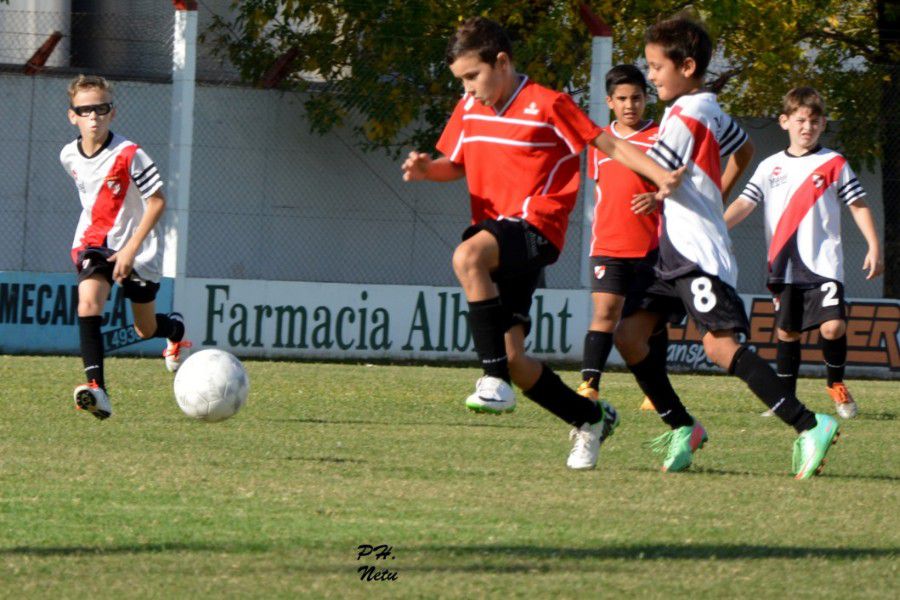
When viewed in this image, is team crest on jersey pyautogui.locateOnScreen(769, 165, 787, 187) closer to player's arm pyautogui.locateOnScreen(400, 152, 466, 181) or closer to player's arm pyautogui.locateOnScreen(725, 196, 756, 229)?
player's arm pyautogui.locateOnScreen(725, 196, 756, 229)

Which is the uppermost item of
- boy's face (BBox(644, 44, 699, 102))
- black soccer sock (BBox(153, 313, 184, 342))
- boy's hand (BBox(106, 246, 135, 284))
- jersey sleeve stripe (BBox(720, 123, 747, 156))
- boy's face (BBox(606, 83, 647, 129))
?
boy's face (BBox(644, 44, 699, 102))

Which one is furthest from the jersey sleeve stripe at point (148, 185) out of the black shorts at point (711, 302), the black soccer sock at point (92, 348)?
the black shorts at point (711, 302)

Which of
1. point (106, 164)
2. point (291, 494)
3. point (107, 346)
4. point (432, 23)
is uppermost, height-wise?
point (432, 23)

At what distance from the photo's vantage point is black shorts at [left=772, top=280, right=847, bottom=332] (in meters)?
9.57

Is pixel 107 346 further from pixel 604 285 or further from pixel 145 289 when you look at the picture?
pixel 604 285

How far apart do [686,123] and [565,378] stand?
756cm

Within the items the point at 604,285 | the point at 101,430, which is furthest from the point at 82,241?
the point at 604,285

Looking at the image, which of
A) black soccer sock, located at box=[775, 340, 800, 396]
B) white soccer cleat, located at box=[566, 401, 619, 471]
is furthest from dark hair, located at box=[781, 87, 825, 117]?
white soccer cleat, located at box=[566, 401, 619, 471]

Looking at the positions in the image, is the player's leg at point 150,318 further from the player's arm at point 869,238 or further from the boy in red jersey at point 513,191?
the player's arm at point 869,238

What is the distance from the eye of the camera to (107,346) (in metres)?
14.5

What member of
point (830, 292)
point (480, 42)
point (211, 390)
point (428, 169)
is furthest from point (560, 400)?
point (830, 292)

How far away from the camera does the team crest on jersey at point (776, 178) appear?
963 centimetres

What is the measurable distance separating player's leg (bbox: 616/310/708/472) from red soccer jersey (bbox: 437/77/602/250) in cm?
79

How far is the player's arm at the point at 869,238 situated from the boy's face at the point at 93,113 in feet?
13.7
